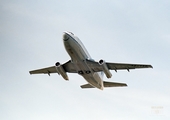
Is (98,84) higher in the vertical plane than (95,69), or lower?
lower

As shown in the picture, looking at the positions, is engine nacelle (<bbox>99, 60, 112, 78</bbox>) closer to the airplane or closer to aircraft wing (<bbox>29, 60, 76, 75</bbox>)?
the airplane

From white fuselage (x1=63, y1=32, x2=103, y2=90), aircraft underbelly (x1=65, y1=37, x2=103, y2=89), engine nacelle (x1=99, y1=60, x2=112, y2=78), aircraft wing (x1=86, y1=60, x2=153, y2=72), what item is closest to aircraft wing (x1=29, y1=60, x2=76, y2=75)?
white fuselage (x1=63, y1=32, x2=103, y2=90)

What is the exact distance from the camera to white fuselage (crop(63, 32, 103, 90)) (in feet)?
128

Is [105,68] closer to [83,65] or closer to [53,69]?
[83,65]

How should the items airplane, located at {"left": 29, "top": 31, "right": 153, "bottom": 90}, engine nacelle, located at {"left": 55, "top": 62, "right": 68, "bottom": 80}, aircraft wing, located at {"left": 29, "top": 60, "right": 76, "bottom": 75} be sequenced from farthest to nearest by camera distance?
1. aircraft wing, located at {"left": 29, "top": 60, "right": 76, "bottom": 75}
2. engine nacelle, located at {"left": 55, "top": 62, "right": 68, "bottom": 80}
3. airplane, located at {"left": 29, "top": 31, "right": 153, "bottom": 90}

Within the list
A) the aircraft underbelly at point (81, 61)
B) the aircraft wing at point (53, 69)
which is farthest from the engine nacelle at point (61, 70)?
the aircraft underbelly at point (81, 61)

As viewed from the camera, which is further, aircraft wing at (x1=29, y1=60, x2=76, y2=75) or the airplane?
aircraft wing at (x1=29, y1=60, x2=76, y2=75)

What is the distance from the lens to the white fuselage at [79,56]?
128 ft

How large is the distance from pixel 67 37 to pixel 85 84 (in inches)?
607

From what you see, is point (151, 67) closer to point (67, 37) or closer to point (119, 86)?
point (119, 86)

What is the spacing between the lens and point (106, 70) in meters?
41.4

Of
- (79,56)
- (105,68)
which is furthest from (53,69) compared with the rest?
(105,68)

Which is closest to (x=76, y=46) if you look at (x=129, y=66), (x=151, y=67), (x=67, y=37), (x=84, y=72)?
(x=67, y=37)

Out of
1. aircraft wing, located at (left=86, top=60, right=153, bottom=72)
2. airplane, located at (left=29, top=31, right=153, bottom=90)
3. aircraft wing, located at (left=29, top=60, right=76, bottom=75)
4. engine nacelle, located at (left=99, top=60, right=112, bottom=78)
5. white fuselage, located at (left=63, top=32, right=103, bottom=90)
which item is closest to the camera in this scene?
white fuselage, located at (left=63, top=32, right=103, bottom=90)
